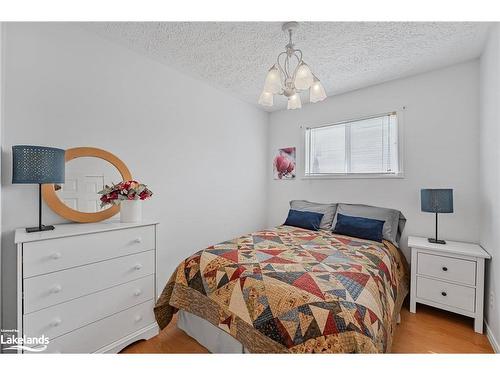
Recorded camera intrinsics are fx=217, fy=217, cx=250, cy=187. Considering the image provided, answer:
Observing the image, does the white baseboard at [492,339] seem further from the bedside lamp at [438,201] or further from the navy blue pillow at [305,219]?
the navy blue pillow at [305,219]

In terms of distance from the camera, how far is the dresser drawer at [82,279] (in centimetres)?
124

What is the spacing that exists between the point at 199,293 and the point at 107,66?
6.76 feet

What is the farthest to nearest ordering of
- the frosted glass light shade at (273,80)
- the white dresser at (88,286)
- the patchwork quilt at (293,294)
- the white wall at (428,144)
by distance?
the white wall at (428,144) < the frosted glass light shade at (273,80) < the white dresser at (88,286) < the patchwork quilt at (293,294)

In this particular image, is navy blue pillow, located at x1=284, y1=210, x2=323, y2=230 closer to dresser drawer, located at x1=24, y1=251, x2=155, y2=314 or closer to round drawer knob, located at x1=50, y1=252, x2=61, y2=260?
dresser drawer, located at x1=24, y1=251, x2=155, y2=314

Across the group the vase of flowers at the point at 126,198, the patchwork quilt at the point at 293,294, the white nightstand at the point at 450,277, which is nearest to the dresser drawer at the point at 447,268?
the white nightstand at the point at 450,277

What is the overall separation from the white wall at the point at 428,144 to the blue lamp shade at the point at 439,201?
322mm

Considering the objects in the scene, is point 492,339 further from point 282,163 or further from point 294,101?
point 282,163

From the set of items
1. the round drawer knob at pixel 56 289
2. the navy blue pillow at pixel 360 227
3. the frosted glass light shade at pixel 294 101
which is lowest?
the round drawer knob at pixel 56 289

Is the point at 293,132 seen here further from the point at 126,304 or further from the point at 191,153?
the point at 126,304

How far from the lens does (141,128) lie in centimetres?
212

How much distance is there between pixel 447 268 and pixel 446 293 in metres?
0.23

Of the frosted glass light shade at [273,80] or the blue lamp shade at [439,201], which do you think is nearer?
the frosted glass light shade at [273,80]

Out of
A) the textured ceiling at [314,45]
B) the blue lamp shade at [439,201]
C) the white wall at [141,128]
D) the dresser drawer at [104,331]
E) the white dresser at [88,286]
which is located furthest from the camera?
the blue lamp shade at [439,201]

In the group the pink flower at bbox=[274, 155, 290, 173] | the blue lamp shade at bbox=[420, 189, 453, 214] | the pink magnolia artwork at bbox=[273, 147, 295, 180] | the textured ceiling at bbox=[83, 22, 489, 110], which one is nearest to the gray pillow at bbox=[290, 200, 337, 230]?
the pink magnolia artwork at bbox=[273, 147, 295, 180]
